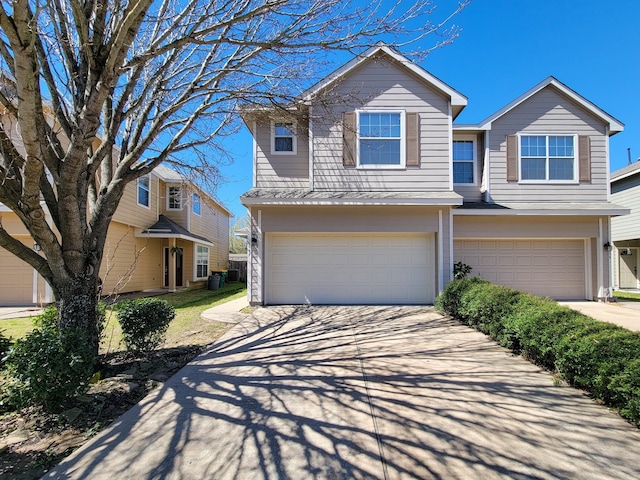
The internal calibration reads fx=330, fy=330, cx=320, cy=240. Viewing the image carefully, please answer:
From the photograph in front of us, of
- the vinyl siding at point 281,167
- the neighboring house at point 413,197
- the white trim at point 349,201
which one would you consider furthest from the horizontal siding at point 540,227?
the vinyl siding at point 281,167

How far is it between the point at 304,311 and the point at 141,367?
185 inches

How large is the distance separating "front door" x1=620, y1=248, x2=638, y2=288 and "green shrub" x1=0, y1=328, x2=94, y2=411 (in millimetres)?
22892

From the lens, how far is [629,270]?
17500 millimetres

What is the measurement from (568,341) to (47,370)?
6.02 m

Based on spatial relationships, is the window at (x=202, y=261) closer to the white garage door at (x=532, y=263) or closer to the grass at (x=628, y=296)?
the white garage door at (x=532, y=263)

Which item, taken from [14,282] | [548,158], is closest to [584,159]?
[548,158]

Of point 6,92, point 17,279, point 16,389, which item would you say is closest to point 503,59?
point 6,92

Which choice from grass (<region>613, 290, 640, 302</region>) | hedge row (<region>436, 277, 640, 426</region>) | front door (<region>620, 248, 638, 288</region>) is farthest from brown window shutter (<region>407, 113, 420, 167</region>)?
front door (<region>620, 248, 638, 288</region>)

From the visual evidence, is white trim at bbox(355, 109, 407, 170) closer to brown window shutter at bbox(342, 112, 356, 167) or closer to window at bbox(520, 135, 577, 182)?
brown window shutter at bbox(342, 112, 356, 167)

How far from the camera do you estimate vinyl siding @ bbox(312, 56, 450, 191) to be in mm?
9672

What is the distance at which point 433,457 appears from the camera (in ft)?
9.05

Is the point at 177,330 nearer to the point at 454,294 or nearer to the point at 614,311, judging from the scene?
the point at 454,294

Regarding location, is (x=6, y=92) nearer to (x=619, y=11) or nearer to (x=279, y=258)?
(x=279, y=258)

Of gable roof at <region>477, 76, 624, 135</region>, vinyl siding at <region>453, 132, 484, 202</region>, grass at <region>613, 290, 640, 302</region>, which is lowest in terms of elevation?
grass at <region>613, 290, 640, 302</region>
